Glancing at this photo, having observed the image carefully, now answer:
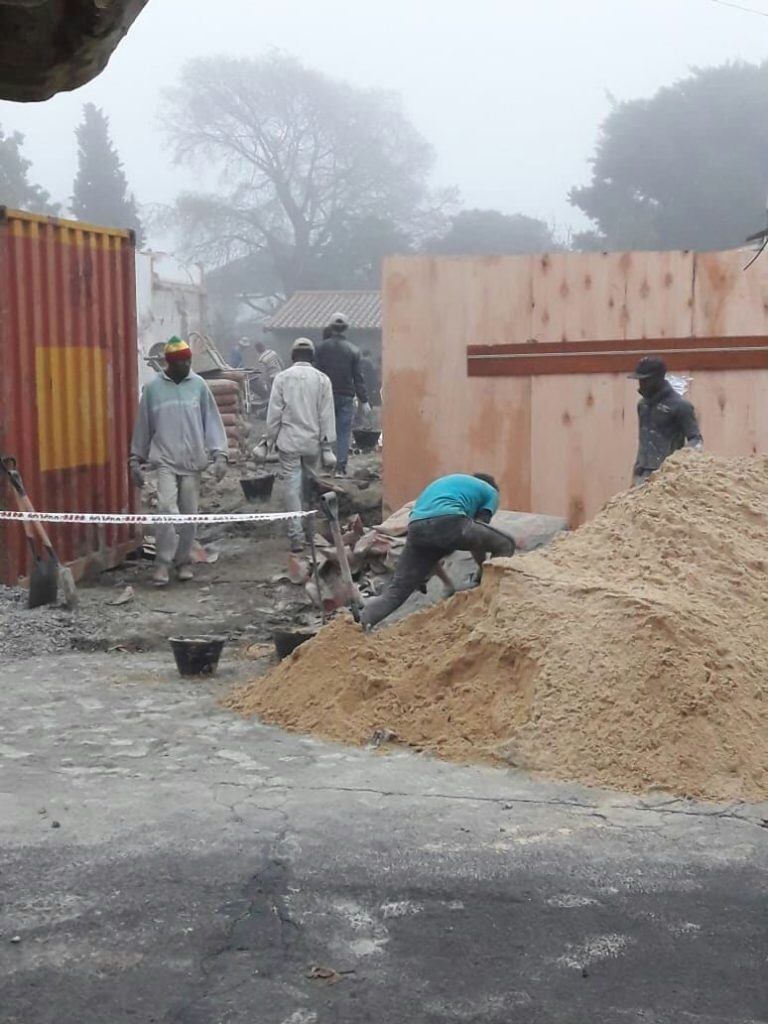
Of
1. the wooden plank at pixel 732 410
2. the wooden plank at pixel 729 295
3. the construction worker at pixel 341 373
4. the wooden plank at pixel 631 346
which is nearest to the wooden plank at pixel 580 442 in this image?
the wooden plank at pixel 631 346

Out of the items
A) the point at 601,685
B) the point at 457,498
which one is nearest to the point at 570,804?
the point at 601,685

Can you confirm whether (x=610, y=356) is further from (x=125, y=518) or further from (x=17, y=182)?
(x=17, y=182)

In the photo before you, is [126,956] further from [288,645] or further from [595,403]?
[595,403]

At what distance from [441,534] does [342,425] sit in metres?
7.52

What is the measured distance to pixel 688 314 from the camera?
9.88 metres

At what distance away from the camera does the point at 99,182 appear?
217 ft

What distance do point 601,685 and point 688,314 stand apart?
467 centimetres

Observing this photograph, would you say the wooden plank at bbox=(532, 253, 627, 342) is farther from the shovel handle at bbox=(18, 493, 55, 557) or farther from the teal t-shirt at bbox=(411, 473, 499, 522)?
the shovel handle at bbox=(18, 493, 55, 557)

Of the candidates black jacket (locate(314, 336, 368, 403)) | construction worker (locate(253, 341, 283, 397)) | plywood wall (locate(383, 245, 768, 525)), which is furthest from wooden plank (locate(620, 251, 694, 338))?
construction worker (locate(253, 341, 283, 397))

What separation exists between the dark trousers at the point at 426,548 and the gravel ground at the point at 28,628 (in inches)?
92.7

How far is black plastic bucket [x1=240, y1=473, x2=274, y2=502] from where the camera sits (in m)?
14.0

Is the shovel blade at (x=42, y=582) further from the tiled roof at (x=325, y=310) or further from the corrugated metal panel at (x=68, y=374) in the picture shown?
the tiled roof at (x=325, y=310)

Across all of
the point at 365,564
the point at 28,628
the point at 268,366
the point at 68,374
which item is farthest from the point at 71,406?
the point at 268,366

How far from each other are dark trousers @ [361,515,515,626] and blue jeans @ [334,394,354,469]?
23.4 ft
